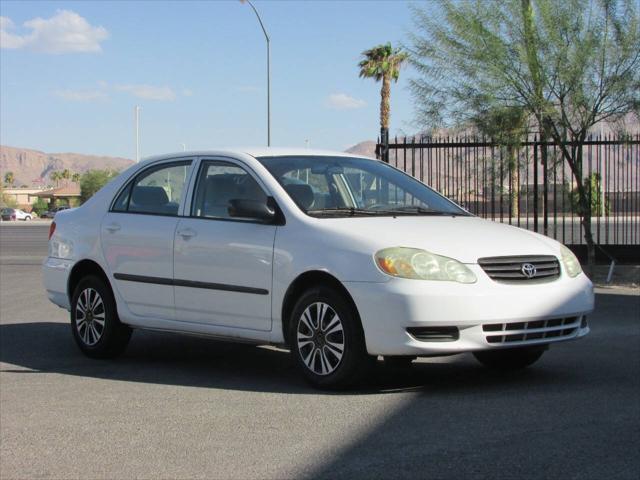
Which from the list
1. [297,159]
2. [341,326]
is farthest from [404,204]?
[341,326]

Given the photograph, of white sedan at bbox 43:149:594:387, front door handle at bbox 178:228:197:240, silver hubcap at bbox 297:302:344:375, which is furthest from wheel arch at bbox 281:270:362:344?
front door handle at bbox 178:228:197:240

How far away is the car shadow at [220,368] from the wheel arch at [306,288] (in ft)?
1.67

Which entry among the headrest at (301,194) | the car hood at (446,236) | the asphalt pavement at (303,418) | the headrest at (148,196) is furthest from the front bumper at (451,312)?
the headrest at (148,196)

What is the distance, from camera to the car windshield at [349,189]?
767 centimetres

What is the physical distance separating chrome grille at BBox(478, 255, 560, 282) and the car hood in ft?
0.12

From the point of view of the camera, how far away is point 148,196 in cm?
876

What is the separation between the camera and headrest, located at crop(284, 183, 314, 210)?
24.8ft

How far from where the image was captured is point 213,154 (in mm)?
8305

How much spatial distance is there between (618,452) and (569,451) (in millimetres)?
245

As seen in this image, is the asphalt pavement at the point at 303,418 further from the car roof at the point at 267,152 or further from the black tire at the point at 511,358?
the car roof at the point at 267,152

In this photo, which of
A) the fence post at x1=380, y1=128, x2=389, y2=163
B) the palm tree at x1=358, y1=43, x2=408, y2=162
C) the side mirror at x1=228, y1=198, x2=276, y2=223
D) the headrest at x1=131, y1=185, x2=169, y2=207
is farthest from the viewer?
the palm tree at x1=358, y1=43, x2=408, y2=162

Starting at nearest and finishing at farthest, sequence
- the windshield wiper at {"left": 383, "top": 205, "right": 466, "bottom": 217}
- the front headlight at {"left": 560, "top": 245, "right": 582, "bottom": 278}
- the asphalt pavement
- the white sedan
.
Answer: the asphalt pavement < the white sedan < the front headlight at {"left": 560, "top": 245, "right": 582, "bottom": 278} < the windshield wiper at {"left": 383, "top": 205, "right": 466, "bottom": 217}

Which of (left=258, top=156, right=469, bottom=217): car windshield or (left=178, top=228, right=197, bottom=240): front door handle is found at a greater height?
(left=258, top=156, right=469, bottom=217): car windshield

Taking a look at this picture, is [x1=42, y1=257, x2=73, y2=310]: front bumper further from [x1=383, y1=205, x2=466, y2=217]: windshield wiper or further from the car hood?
[x1=383, y1=205, x2=466, y2=217]: windshield wiper
